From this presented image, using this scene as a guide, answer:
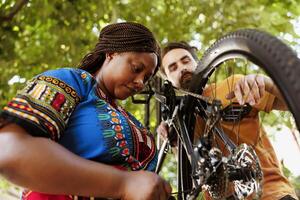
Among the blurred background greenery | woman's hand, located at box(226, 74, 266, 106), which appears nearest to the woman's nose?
woman's hand, located at box(226, 74, 266, 106)

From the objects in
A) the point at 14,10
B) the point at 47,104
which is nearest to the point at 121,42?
the point at 47,104

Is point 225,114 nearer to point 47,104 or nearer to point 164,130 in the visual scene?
point 164,130

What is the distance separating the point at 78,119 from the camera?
956mm

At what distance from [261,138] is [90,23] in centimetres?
241

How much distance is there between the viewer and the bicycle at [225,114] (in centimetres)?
84

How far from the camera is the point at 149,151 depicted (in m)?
1.14

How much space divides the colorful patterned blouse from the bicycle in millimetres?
156

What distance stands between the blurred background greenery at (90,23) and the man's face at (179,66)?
1.02m

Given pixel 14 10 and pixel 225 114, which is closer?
pixel 225 114

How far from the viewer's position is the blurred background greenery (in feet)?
10.9

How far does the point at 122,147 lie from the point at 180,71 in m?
1.29

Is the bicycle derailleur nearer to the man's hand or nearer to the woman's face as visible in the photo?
the woman's face

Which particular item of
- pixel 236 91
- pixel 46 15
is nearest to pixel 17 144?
pixel 236 91

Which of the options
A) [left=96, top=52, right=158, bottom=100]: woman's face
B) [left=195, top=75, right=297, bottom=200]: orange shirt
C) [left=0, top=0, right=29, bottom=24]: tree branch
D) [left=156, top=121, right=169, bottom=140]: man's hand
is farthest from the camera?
[left=0, top=0, right=29, bottom=24]: tree branch
